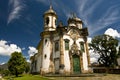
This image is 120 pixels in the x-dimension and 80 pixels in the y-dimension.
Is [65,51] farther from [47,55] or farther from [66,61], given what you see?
[47,55]

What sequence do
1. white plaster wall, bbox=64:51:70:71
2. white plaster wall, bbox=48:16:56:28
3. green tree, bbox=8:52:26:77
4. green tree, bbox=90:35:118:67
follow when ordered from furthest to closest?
green tree, bbox=90:35:118:67, white plaster wall, bbox=48:16:56:28, green tree, bbox=8:52:26:77, white plaster wall, bbox=64:51:70:71

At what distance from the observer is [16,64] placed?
1326 inches

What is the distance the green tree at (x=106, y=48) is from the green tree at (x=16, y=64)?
2709 cm

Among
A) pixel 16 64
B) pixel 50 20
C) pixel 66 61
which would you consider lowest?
pixel 16 64

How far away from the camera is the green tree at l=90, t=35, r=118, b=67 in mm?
48000

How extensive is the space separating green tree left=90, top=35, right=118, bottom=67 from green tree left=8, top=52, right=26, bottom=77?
88.9ft

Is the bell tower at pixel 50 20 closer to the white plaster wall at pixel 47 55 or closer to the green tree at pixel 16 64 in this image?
the white plaster wall at pixel 47 55

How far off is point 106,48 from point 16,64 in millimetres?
30225

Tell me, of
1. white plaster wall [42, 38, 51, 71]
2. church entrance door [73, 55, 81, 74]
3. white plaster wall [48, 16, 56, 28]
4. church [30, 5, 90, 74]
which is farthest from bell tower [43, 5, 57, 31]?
church entrance door [73, 55, 81, 74]

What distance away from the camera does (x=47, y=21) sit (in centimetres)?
3550

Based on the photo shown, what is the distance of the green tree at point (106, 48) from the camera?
48.0m

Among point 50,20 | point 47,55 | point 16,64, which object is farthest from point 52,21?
point 16,64

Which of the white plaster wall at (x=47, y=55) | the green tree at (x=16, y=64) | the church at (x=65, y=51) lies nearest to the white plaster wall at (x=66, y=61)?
the church at (x=65, y=51)

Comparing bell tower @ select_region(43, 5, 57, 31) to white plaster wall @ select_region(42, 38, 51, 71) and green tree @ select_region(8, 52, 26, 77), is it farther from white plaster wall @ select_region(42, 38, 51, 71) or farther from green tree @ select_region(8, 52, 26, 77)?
green tree @ select_region(8, 52, 26, 77)
